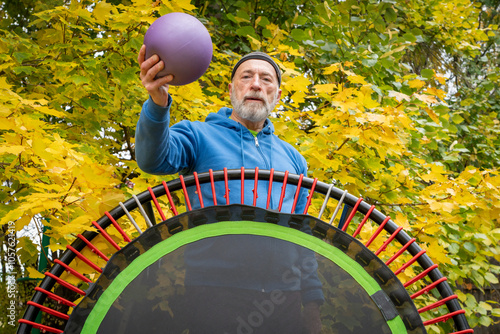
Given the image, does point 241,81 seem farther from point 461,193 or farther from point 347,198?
point 461,193

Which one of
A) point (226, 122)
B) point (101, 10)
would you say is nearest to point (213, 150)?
point (226, 122)

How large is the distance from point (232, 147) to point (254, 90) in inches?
9.1

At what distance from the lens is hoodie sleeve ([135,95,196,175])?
1.00m

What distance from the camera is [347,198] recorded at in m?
0.93

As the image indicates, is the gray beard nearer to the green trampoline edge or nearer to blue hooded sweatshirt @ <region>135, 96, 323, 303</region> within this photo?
blue hooded sweatshirt @ <region>135, 96, 323, 303</region>

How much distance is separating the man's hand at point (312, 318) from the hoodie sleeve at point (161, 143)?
0.52 metres

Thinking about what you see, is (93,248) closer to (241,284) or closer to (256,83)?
(241,284)

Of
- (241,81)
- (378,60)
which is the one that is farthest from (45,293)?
(378,60)

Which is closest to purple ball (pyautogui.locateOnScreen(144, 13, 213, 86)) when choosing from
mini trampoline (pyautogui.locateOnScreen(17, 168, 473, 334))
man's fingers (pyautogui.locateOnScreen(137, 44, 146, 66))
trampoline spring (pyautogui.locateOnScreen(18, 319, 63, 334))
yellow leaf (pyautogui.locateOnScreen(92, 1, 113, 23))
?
man's fingers (pyautogui.locateOnScreen(137, 44, 146, 66))

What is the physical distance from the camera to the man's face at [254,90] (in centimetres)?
138

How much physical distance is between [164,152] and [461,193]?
143 cm

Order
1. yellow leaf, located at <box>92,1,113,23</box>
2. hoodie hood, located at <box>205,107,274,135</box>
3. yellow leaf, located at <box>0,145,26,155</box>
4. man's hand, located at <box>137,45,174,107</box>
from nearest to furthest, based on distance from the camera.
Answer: man's hand, located at <box>137,45,174,107</box> → yellow leaf, located at <box>0,145,26,155</box> → hoodie hood, located at <box>205,107,274,135</box> → yellow leaf, located at <box>92,1,113,23</box>

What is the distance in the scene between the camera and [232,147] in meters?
1.28

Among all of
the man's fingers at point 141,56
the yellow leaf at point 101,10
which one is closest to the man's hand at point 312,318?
the man's fingers at point 141,56
